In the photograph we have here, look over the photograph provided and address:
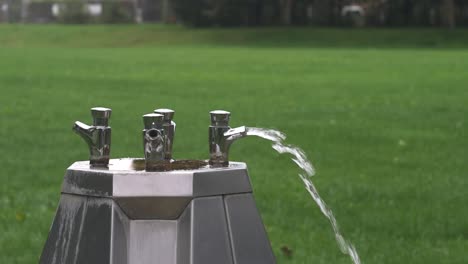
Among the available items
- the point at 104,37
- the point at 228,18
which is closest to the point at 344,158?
the point at 104,37

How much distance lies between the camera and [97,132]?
9.70 feet

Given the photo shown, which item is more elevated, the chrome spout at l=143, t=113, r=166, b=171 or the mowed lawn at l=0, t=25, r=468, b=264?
the chrome spout at l=143, t=113, r=166, b=171

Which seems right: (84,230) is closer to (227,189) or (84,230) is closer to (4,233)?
(227,189)

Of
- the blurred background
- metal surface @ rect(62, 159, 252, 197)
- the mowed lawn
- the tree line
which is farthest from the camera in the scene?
the tree line

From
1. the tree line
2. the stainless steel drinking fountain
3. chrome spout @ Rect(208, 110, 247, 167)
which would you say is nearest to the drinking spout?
the stainless steel drinking fountain

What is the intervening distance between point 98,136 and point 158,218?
0.30m

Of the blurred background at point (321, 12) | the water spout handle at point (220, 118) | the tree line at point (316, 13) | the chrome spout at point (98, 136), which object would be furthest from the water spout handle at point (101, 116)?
the tree line at point (316, 13)

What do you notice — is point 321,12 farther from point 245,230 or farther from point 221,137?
point 245,230

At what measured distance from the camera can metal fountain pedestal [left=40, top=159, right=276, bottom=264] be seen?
2773mm

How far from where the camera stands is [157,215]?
2797 mm

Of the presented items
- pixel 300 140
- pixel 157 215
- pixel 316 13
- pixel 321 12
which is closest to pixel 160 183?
pixel 157 215

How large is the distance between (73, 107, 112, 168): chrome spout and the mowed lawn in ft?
9.41

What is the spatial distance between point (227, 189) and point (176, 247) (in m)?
0.19

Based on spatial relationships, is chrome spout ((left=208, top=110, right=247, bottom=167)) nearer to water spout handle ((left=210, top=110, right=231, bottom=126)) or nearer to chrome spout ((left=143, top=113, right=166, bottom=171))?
water spout handle ((left=210, top=110, right=231, bottom=126))
